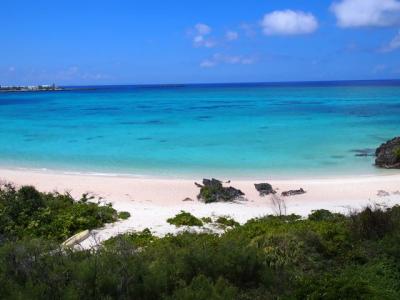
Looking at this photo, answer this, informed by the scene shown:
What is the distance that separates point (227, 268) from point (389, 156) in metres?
15.9

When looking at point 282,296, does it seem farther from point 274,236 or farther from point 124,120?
point 124,120

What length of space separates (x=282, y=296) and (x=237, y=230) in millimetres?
3719

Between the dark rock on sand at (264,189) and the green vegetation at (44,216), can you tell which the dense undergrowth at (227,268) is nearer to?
the green vegetation at (44,216)

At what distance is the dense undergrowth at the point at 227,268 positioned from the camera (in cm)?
510

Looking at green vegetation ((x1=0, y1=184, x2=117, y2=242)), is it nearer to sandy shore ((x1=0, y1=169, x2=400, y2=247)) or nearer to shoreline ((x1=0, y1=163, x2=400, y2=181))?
sandy shore ((x1=0, y1=169, x2=400, y2=247))

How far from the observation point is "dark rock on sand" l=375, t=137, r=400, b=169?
64.3ft

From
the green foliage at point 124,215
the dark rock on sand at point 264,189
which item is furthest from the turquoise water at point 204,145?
the green foliage at point 124,215

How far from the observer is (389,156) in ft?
65.2

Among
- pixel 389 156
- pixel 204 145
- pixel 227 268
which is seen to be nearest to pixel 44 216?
pixel 227 268

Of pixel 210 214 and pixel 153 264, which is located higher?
pixel 153 264

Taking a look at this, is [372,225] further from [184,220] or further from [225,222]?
[184,220]

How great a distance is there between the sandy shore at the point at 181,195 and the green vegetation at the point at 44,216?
0.49m

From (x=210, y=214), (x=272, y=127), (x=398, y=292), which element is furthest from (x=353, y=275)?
(x=272, y=127)

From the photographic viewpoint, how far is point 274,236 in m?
7.48
